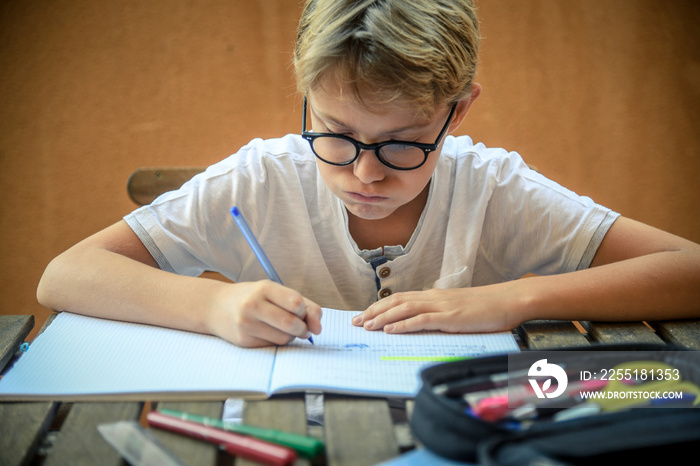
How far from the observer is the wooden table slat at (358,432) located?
0.52m

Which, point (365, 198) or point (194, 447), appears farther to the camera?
point (365, 198)

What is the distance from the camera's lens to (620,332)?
82cm

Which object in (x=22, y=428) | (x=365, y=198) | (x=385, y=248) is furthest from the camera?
(x=385, y=248)

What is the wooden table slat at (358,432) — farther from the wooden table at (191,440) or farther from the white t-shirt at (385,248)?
the white t-shirt at (385,248)

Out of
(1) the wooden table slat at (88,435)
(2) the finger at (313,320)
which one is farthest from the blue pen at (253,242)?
(1) the wooden table slat at (88,435)

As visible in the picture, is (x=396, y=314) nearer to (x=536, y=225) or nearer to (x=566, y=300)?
(x=566, y=300)

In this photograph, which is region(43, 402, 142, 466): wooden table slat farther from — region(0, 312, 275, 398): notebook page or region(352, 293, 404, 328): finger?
region(352, 293, 404, 328): finger

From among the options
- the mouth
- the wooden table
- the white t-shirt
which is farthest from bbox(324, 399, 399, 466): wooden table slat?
the white t-shirt

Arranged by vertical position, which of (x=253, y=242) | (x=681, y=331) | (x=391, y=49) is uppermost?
(x=391, y=49)

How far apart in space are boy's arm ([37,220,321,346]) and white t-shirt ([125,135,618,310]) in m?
0.16

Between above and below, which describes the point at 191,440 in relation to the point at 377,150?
below

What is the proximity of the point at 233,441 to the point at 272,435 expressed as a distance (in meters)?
0.03

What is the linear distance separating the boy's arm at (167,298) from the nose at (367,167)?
193 mm

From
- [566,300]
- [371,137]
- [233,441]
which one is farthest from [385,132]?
[233,441]
